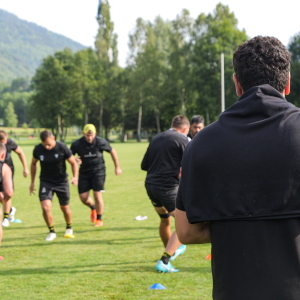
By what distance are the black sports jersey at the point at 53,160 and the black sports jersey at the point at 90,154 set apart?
1.06 meters

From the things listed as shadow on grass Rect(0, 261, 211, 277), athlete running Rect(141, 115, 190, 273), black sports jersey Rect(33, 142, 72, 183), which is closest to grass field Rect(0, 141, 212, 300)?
shadow on grass Rect(0, 261, 211, 277)

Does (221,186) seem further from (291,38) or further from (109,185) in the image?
(291,38)

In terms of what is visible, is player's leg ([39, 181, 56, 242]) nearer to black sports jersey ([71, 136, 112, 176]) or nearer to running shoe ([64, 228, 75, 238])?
running shoe ([64, 228, 75, 238])

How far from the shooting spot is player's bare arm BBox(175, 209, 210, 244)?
1.69 meters

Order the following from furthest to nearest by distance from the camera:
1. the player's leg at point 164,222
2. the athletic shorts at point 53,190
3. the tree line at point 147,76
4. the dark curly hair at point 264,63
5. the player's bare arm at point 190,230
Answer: the tree line at point 147,76
the athletic shorts at point 53,190
the player's leg at point 164,222
the player's bare arm at point 190,230
the dark curly hair at point 264,63

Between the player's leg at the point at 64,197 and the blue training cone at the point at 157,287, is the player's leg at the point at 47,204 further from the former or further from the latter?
the blue training cone at the point at 157,287

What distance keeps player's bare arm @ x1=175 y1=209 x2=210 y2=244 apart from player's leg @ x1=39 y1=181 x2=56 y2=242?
5.99 meters

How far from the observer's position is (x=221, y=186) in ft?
5.02

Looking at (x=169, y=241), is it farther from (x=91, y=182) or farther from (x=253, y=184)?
(x=253, y=184)

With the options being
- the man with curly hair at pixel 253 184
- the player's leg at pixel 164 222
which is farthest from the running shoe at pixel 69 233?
the man with curly hair at pixel 253 184

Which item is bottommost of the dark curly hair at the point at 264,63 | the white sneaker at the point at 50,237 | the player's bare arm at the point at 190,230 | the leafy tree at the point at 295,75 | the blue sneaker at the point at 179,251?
the white sneaker at the point at 50,237

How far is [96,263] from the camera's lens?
5844 millimetres

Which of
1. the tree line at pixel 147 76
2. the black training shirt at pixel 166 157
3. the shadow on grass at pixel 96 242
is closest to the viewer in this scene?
the black training shirt at pixel 166 157

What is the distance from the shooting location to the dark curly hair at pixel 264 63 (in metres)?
1.58
